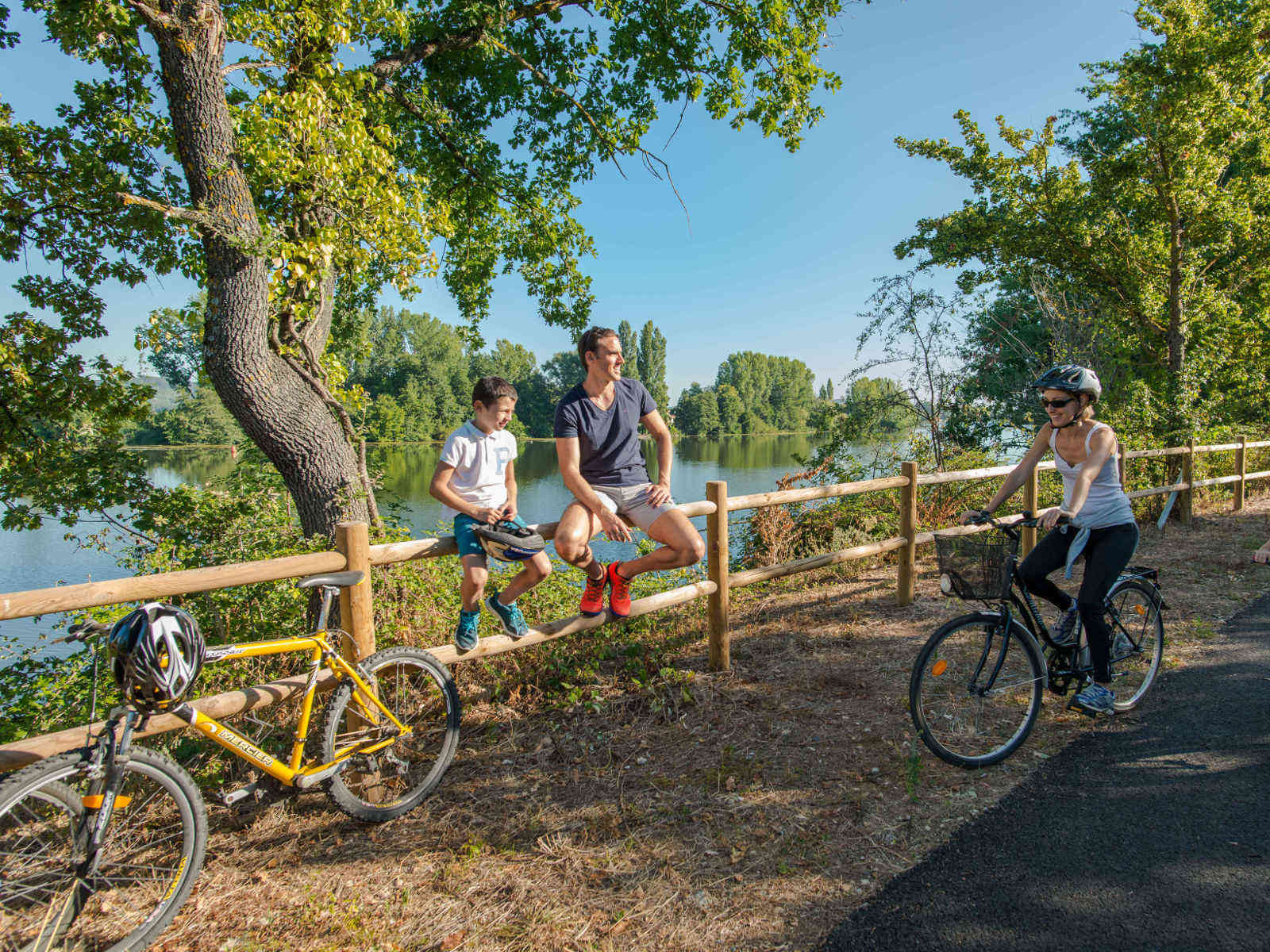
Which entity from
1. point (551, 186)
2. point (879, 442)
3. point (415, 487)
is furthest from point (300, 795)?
point (415, 487)

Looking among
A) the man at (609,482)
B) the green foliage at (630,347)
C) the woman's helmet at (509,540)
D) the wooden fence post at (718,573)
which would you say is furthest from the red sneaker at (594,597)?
the green foliage at (630,347)

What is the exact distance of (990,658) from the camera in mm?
3268

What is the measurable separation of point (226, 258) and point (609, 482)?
400 cm

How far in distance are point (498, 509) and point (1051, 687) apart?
314 centimetres

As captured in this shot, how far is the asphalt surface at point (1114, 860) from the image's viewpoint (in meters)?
2.15

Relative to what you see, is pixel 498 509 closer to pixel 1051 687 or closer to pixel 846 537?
pixel 1051 687

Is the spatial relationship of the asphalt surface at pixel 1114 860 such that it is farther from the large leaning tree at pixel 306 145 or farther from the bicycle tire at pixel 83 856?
the large leaning tree at pixel 306 145

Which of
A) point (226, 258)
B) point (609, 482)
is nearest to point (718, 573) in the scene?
point (609, 482)

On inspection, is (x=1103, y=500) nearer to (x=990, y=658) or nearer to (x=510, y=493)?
(x=990, y=658)

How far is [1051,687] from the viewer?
350 centimetres

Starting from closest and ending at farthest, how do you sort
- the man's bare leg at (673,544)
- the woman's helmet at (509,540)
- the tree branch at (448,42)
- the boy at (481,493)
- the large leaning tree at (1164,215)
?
the woman's helmet at (509,540) → the boy at (481,493) → the man's bare leg at (673,544) → the tree branch at (448,42) → the large leaning tree at (1164,215)

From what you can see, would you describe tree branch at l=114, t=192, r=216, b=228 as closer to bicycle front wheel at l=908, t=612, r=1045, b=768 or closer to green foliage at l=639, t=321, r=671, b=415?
bicycle front wheel at l=908, t=612, r=1045, b=768

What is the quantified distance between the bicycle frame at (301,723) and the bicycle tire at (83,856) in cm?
21

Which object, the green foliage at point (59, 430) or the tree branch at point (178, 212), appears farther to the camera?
the green foliage at point (59, 430)
